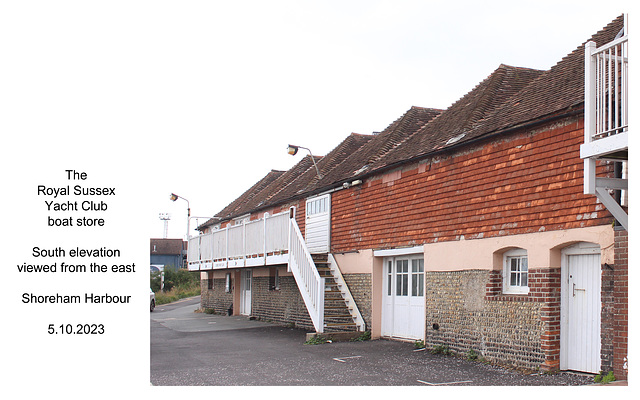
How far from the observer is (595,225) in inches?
375

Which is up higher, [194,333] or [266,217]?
[266,217]

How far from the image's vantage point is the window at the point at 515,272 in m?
11.2

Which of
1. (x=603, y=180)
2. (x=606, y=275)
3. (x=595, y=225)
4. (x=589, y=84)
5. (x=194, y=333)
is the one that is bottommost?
(x=194, y=333)

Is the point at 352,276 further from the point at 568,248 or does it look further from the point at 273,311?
the point at 568,248

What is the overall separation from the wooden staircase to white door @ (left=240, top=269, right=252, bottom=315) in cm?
852

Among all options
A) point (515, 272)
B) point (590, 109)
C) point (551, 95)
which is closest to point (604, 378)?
point (515, 272)

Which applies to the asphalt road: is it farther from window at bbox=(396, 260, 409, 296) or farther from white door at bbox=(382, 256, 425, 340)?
window at bbox=(396, 260, 409, 296)

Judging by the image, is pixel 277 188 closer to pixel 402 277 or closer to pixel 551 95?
pixel 402 277

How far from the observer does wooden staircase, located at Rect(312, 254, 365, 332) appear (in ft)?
52.2

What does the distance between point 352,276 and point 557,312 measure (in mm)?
7172

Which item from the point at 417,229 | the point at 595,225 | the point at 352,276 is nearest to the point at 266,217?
the point at 352,276

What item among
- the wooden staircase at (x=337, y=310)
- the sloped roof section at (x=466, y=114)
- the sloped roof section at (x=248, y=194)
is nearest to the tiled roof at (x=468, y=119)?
the sloped roof section at (x=466, y=114)

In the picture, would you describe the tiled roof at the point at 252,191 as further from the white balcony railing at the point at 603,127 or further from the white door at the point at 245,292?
the white balcony railing at the point at 603,127

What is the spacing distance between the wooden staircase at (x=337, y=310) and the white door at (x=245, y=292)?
852 centimetres
